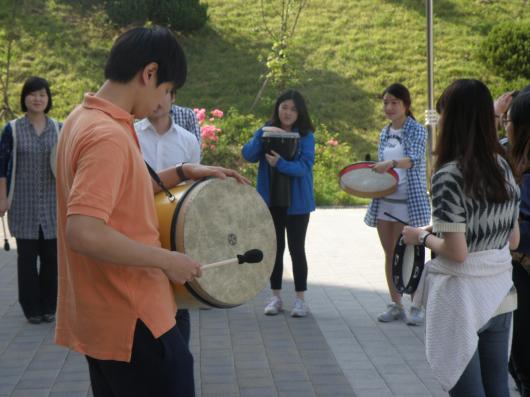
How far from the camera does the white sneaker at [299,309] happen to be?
7.12 m

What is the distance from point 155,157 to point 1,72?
18.9 metres

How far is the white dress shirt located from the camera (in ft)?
17.4

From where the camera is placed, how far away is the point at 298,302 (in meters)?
7.20

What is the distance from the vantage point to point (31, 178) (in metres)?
6.95

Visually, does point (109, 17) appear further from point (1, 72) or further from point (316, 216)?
point (316, 216)

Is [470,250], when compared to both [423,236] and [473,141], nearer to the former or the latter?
[423,236]

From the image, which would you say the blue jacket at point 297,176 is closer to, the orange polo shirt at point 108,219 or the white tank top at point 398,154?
the white tank top at point 398,154

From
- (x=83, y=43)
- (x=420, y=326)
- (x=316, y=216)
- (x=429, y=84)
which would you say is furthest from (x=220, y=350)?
(x=83, y=43)

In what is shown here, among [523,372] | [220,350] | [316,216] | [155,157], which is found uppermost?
[155,157]

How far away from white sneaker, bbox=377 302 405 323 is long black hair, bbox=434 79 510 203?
365cm

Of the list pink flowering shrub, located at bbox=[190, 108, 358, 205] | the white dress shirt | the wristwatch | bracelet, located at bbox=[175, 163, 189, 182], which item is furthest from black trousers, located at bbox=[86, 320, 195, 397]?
pink flowering shrub, located at bbox=[190, 108, 358, 205]

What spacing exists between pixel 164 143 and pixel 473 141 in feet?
7.98

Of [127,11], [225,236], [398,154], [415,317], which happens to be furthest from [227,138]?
[225,236]

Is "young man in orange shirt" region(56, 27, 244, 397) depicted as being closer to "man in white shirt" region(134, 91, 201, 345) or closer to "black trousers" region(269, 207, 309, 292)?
"man in white shirt" region(134, 91, 201, 345)
